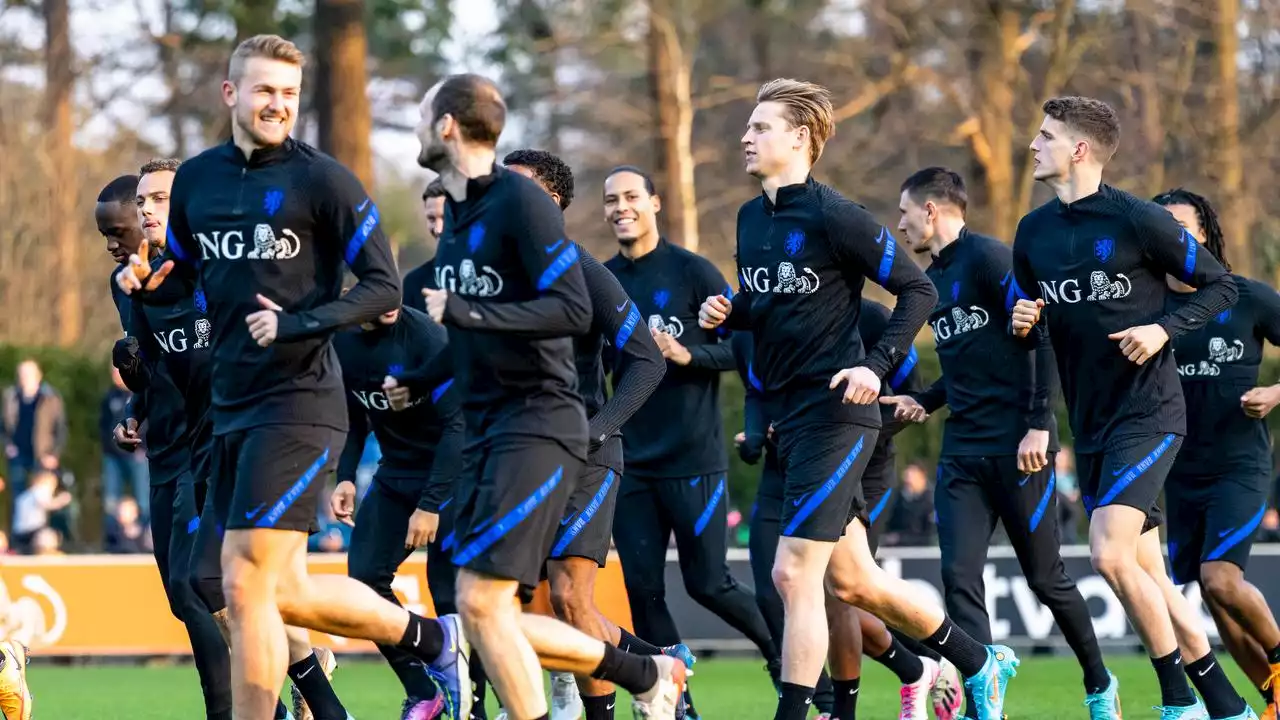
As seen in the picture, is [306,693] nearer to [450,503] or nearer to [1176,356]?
[450,503]

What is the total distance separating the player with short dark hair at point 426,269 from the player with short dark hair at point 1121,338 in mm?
2884

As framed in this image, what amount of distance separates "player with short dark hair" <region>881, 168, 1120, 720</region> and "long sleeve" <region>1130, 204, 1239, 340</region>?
3.21ft

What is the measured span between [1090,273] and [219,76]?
27.2m

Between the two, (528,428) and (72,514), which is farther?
(72,514)

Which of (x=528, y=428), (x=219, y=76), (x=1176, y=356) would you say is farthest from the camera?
(x=219, y=76)

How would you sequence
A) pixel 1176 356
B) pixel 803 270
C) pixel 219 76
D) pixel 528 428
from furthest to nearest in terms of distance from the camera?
1. pixel 219 76
2. pixel 1176 356
3. pixel 803 270
4. pixel 528 428

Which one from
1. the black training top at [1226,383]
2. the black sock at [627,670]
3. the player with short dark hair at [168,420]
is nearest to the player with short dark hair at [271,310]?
the black sock at [627,670]

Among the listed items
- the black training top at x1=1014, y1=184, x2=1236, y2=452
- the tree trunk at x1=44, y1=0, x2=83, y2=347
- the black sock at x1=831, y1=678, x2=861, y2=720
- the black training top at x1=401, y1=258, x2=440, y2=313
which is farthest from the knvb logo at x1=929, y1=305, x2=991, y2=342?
the tree trunk at x1=44, y1=0, x2=83, y2=347

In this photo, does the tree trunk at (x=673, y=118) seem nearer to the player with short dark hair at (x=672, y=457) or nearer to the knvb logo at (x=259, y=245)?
the player with short dark hair at (x=672, y=457)

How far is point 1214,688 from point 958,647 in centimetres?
120

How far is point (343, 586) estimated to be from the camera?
24.7 feet

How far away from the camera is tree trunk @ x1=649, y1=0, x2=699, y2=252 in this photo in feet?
95.2

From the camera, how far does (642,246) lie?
10391 millimetres

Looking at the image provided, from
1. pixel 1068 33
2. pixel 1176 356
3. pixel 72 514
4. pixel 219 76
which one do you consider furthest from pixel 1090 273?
pixel 219 76
